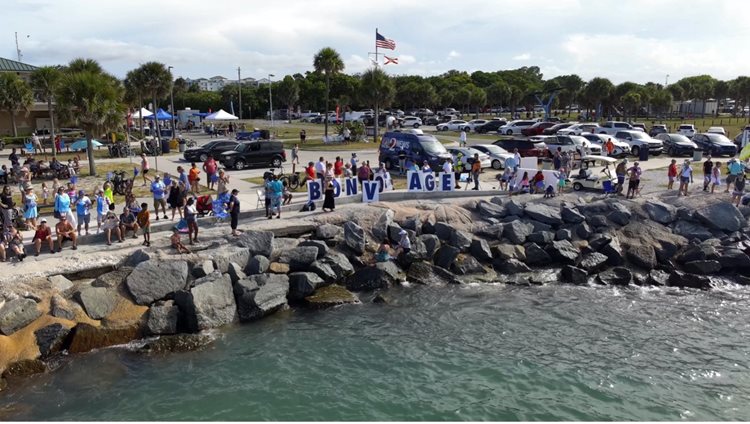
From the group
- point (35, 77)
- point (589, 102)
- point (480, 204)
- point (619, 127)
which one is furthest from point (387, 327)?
point (589, 102)

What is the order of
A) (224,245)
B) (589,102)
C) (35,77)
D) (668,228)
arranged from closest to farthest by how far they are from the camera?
(224,245) < (668,228) < (35,77) < (589,102)

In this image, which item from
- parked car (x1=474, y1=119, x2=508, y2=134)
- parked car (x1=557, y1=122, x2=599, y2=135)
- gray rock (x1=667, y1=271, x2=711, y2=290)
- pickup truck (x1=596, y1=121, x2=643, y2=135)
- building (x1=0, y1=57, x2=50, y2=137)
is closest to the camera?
gray rock (x1=667, y1=271, x2=711, y2=290)

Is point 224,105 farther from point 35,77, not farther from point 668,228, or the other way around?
point 668,228

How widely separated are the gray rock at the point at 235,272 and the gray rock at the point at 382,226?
5.09m

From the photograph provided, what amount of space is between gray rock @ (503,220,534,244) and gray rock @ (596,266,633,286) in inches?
117

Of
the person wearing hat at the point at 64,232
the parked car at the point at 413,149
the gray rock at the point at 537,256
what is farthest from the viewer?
the parked car at the point at 413,149

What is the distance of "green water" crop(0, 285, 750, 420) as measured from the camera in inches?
437

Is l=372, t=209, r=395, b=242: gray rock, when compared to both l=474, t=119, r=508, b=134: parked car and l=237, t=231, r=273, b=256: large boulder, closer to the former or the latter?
l=237, t=231, r=273, b=256: large boulder

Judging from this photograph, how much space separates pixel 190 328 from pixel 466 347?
22.5 ft

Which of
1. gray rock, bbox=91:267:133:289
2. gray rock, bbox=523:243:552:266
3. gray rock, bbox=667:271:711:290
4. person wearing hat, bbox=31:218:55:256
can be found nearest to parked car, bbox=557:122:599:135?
gray rock, bbox=523:243:552:266

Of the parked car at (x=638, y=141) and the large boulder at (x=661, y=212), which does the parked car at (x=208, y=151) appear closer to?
the large boulder at (x=661, y=212)

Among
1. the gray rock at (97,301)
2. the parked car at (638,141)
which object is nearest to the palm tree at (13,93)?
the gray rock at (97,301)

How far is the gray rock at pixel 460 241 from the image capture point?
19938 millimetres

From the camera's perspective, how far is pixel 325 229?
19.3 m
